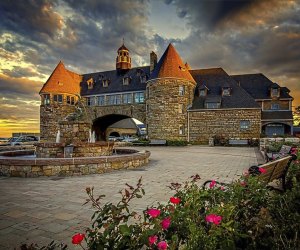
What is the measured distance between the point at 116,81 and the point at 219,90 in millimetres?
17791

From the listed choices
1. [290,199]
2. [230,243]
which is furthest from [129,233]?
[290,199]

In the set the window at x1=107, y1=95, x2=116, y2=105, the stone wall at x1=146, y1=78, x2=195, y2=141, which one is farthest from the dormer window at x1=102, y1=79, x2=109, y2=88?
the stone wall at x1=146, y1=78, x2=195, y2=141

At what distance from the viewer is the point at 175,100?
29391mm

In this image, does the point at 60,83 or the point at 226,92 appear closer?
the point at 226,92

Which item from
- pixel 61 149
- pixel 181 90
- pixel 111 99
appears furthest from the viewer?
pixel 111 99

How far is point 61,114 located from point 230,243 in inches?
1503

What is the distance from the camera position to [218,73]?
34000mm

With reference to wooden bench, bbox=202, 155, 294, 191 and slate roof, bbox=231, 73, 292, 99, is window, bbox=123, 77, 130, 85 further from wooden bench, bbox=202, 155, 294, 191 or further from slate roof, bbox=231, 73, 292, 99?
wooden bench, bbox=202, 155, 294, 191

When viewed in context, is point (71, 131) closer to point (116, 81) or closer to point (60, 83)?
point (60, 83)

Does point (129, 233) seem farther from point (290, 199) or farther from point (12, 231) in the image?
point (12, 231)

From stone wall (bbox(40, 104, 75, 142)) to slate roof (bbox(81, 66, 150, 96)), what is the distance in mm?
5396

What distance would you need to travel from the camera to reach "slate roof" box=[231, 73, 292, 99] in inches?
1336

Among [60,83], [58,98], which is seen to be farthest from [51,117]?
[60,83]

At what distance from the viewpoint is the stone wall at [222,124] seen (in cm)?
2794
